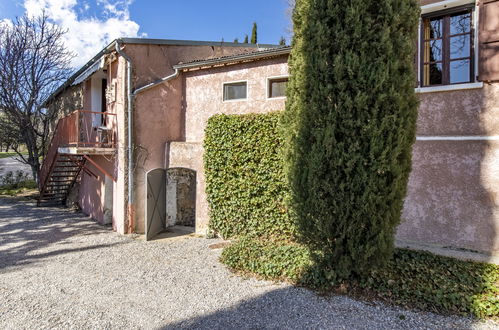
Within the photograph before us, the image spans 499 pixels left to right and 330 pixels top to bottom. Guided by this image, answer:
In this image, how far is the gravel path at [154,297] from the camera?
4.98 m

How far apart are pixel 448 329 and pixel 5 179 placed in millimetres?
28047

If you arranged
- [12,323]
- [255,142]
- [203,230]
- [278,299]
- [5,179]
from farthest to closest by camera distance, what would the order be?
1. [5,179]
2. [203,230]
3. [255,142]
4. [278,299]
5. [12,323]

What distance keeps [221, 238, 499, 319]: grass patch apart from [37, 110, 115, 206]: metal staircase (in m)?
6.52

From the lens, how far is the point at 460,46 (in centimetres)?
730

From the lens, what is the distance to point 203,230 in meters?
10.7

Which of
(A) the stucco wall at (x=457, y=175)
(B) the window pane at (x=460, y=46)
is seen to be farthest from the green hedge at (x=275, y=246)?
(B) the window pane at (x=460, y=46)

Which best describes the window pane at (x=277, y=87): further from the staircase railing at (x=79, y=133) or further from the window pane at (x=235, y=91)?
the staircase railing at (x=79, y=133)

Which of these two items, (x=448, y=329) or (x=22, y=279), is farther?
(x=22, y=279)

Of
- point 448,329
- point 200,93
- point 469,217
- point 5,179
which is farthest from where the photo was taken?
point 5,179

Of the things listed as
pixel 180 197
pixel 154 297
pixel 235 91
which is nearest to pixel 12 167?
pixel 180 197

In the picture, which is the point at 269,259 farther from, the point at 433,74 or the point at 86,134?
the point at 86,134

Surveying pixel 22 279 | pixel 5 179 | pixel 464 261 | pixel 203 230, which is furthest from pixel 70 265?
pixel 5 179

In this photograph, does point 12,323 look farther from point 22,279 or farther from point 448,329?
point 448,329

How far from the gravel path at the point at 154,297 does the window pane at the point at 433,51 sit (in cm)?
591
